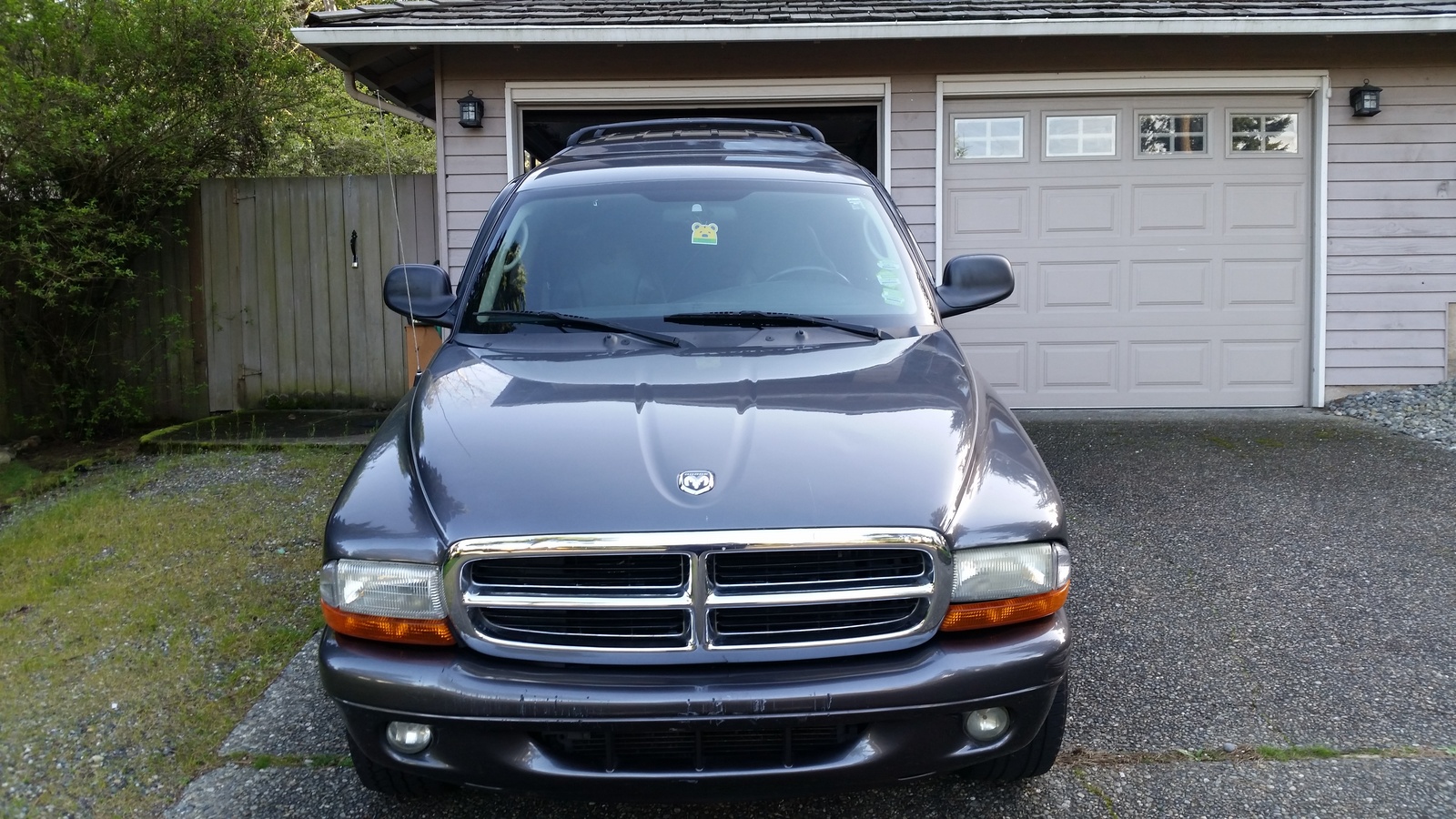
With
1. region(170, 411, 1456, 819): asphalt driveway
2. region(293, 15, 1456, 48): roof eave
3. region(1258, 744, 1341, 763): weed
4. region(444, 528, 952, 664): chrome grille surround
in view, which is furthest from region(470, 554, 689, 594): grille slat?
region(293, 15, 1456, 48): roof eave

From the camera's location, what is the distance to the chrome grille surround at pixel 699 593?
2.29 m

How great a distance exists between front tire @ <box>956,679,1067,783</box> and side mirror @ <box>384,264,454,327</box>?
2237 mm

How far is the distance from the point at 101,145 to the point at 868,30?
5.49m

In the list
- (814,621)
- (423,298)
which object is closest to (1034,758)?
(814,621)

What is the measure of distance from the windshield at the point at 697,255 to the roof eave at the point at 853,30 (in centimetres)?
394

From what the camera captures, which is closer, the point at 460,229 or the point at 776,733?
the point at 776,733

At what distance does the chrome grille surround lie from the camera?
2.29 m

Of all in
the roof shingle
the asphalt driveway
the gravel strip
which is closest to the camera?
the asphalt driveway

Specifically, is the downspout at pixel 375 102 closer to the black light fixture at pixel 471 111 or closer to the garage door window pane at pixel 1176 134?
the black light fixture at pixel 471 111

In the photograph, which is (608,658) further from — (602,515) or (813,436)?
(813,436)

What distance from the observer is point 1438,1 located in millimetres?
7750

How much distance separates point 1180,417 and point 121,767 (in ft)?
22.7

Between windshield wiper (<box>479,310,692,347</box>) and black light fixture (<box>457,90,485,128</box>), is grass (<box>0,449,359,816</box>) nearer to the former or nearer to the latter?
windshield wiper (<box>479,310,692,347</box>)

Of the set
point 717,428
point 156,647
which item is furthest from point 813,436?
point 156,647
